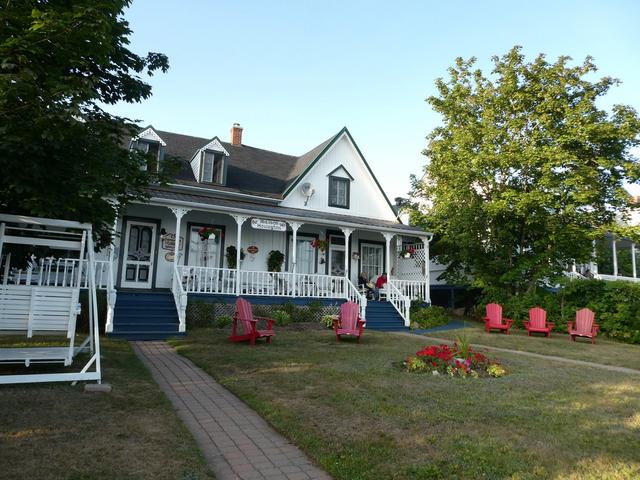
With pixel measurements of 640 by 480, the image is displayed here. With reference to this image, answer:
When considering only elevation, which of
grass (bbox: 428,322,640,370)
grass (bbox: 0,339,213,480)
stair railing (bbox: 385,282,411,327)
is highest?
stair railing (bbox: 385,282,411,327)

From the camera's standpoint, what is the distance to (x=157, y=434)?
4414 millimetres

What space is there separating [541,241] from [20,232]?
1805cm

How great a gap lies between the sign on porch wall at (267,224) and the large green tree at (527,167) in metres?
7.84

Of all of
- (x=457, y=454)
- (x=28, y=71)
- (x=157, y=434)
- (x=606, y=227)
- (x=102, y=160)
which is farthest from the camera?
(x=606, y=227)

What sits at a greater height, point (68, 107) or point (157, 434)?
point (68, 107)

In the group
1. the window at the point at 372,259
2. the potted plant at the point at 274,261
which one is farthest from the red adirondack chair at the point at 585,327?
the potted plant at the point at 274,261

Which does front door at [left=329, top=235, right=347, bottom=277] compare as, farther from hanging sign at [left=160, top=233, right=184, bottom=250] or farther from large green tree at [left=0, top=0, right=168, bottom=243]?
large green tree at [left=0, top=0, right=168, bottom=243]

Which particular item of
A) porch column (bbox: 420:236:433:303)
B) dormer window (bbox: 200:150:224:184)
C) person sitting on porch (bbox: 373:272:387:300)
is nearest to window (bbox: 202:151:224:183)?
dormer window (bbox: 200:150:224:184)

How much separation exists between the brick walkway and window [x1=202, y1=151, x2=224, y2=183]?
1198 centimetres

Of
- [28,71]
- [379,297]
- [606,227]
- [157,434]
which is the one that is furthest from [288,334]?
[606,227]

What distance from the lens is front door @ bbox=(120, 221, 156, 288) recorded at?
1566 cm

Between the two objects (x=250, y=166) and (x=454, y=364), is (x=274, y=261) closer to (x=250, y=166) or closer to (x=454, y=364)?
(x=250, y=166)

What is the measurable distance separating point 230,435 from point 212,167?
15.2 metres

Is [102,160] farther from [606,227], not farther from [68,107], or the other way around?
[606,227]
